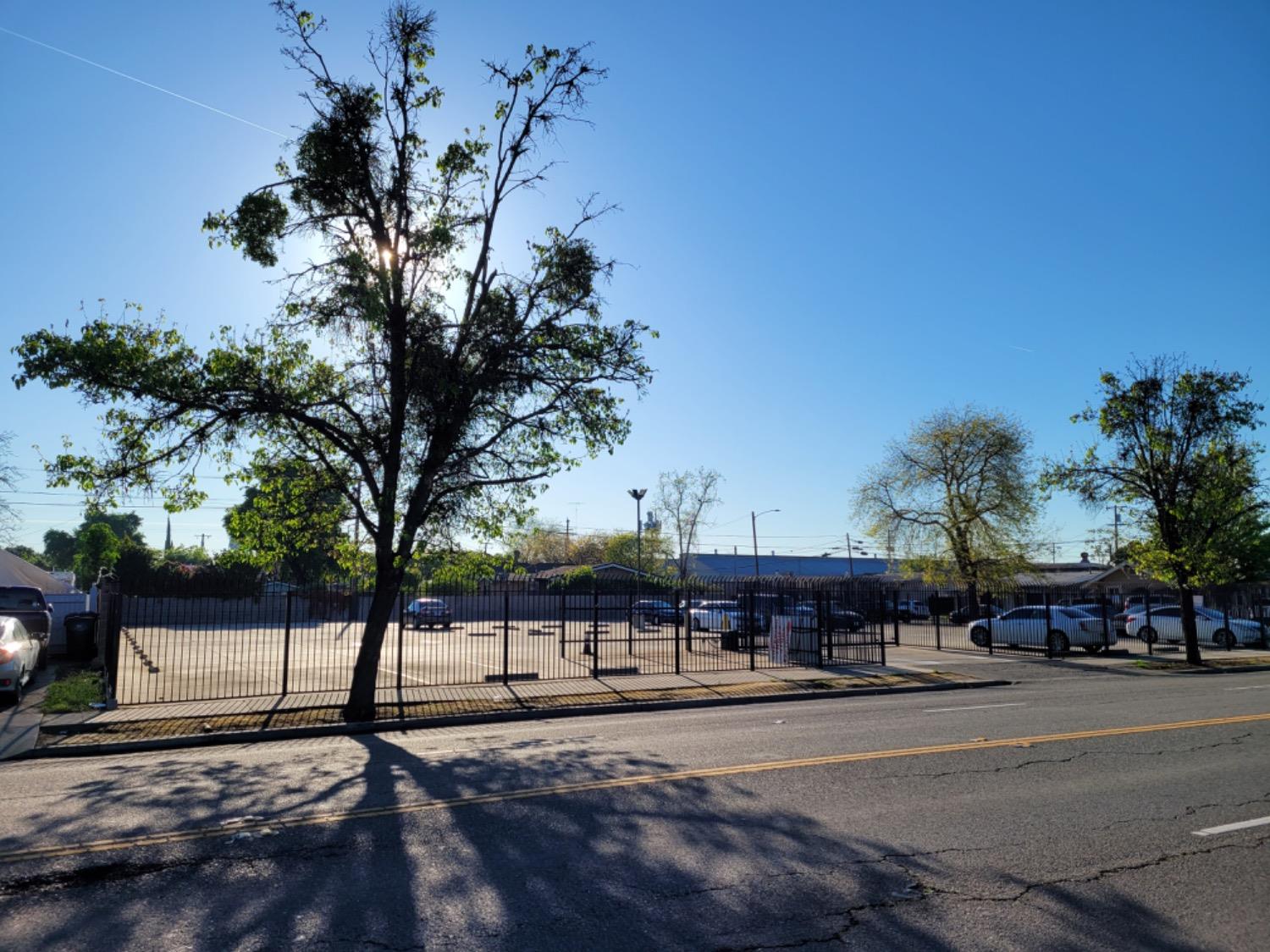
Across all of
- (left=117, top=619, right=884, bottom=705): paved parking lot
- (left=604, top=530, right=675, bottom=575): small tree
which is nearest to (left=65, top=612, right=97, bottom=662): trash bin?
(left=117, top=619, right=884, bottom=705): paved parking lot

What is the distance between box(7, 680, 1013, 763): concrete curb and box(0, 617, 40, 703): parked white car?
13.9ft

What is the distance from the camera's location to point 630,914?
483 cm

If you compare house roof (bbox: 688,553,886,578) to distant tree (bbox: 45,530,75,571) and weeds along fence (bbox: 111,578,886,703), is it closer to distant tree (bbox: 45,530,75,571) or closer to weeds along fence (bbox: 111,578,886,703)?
weeds along fence (bbox: 111,578,886,703)

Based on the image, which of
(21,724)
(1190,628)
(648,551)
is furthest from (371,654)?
(648,551)

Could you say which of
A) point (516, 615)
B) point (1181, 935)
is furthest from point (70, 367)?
point (516, 615)

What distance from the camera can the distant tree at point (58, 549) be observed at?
502ft

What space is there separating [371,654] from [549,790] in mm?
7136

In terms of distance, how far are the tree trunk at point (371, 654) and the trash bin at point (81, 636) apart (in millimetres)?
12414

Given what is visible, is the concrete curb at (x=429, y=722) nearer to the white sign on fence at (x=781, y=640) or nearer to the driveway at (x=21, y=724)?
the driveway at (x=21, y=724)

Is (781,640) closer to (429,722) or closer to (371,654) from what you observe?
(429,722)

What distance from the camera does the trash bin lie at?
73.7 ft

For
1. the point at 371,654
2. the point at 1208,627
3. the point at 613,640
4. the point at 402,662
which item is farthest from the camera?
the point at 1208,627

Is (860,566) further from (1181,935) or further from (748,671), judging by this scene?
(1181,935)

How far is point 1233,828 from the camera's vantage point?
6543mm
